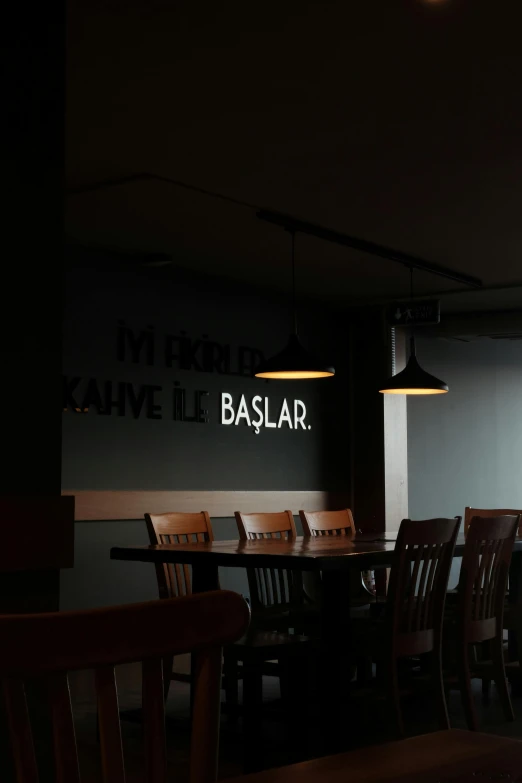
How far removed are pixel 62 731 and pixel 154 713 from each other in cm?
11

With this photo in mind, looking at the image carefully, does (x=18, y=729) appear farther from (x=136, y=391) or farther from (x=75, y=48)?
(x=136, y=391)

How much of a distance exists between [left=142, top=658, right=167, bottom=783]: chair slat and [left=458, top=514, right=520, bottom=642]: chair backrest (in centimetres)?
350

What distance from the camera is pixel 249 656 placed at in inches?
151

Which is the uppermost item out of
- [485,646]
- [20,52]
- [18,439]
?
[20,52]

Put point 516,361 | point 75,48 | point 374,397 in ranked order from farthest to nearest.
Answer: point 516,361, point 374,397, point 75,48

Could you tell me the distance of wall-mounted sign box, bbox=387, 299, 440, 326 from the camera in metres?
8.18

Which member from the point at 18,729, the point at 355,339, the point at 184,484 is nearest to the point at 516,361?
the point at 355,339

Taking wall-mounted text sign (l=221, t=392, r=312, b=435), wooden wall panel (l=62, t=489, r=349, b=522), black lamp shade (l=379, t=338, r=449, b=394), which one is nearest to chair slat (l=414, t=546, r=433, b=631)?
black lamp shade (l=379, t=338, r=449, b=394)

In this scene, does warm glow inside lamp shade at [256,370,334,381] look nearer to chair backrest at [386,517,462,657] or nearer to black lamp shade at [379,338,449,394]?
black lamp shade at [379,338,449,394]

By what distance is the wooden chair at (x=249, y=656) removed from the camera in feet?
12.7

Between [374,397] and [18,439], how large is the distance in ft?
20.8

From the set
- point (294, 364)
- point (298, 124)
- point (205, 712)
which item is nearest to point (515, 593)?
point (294, 364)

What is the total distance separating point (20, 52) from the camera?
2980mm

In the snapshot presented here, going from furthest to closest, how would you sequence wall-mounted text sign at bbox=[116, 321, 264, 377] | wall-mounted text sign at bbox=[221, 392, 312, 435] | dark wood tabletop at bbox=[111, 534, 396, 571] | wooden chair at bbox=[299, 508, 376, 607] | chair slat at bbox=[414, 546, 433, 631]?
wall-mounted text sign at bbox=[221, 392, 312, 435] → wall-mounted text sign at bbox=[116, 321, 264, 377] → wooden chair at bbox=[299, 508, 376, 607] → chair slat at bbox=[414, 546, 433, 631] → dark wood tabletop at bbox=[111, 534, 396, 571]
